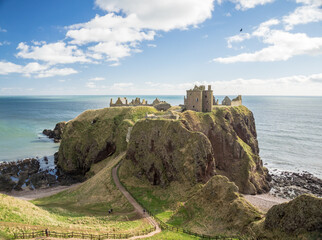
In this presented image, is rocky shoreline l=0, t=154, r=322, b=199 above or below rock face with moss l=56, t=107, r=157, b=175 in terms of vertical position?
below

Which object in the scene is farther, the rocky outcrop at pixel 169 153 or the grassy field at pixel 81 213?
the rocky outcrop at pixel 169 153

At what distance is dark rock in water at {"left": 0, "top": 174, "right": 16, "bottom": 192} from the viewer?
2473 inches

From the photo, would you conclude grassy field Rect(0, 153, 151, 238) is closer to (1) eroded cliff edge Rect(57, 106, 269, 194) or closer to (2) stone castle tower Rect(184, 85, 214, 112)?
(1) eroded cliff edge Rect(57, 106, 269, 194)

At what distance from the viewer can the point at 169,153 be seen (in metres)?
49.2

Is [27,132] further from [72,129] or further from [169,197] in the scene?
[169,197]

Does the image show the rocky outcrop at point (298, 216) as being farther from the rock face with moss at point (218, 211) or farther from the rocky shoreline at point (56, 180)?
the rocky shoreline at point (56, 180)

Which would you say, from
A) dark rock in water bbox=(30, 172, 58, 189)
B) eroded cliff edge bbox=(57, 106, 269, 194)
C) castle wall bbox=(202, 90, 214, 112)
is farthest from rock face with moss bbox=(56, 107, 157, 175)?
castle wall bbox=(202, 90, 214, 112)

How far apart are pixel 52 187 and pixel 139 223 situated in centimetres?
4503

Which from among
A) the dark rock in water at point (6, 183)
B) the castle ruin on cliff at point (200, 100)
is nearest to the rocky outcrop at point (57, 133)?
the dark rock in water at point (6, 183)

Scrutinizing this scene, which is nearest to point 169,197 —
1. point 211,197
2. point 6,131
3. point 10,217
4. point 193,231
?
point 211,197

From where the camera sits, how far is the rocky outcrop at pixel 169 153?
45594 mm

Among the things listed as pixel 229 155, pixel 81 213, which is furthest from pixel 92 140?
pixel 229 155

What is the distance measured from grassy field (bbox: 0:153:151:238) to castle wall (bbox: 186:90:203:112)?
37.8 metres

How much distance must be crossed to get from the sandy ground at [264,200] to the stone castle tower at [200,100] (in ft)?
104
